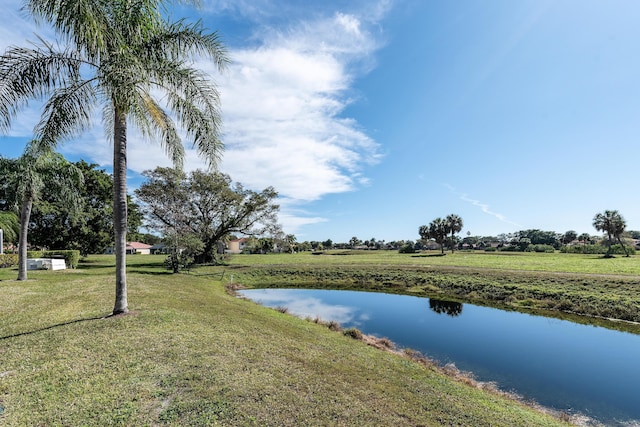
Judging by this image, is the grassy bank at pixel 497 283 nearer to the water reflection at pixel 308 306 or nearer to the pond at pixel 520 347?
the pond at pixel 520 347

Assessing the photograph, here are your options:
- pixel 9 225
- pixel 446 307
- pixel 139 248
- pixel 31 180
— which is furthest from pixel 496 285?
pixel 139 248

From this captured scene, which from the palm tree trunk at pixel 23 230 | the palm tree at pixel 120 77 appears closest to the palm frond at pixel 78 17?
the palm tree at pixel 120 77

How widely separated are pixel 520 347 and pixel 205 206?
120ft

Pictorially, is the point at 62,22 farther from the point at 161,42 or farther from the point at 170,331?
the point at 170,331

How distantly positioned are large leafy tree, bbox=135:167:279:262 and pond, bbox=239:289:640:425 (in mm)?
16842

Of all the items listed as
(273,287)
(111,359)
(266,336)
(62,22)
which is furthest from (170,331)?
(273,287)

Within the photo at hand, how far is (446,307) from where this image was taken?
25.0 meters

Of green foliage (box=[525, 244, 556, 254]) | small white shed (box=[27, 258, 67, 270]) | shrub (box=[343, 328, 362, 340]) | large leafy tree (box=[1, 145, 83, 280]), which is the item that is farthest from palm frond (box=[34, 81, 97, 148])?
green foliage (box=[525, 244, 556, 254])

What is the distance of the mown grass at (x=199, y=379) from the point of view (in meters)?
5.21

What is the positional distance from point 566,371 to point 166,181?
3780cm

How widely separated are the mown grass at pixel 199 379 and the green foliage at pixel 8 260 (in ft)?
65.1

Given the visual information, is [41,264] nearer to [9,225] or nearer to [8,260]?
[8,260]

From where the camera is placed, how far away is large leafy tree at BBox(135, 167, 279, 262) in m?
35.8

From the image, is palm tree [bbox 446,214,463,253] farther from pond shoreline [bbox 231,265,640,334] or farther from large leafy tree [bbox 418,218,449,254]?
pond shoreline [bbox 231,265,640,334]
